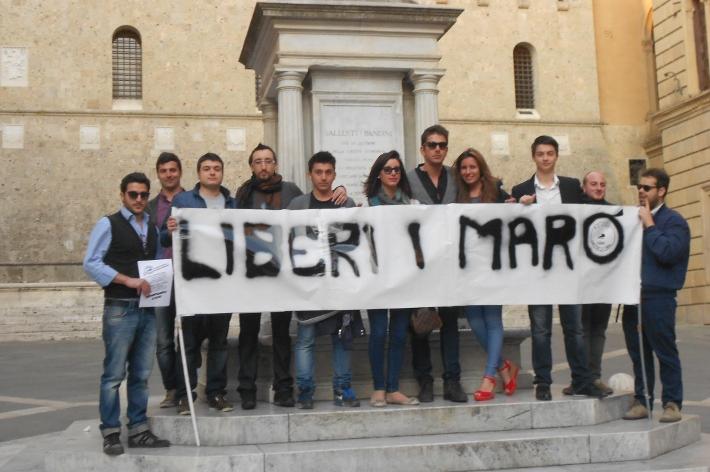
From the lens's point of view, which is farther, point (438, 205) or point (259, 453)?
point (438, 205)

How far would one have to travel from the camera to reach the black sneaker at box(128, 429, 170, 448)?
6148 mm

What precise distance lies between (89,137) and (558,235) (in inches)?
880

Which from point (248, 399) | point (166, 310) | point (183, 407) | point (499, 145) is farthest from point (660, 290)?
point (499, 145)

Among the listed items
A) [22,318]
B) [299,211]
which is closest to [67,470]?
[299,211]

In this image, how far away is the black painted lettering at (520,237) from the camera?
716cm

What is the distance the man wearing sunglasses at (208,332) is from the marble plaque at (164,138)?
68.9 ft

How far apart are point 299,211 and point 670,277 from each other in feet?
9.69

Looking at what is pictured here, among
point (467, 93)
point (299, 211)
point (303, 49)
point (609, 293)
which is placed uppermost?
point (467, 93)

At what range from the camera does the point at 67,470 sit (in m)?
6.02

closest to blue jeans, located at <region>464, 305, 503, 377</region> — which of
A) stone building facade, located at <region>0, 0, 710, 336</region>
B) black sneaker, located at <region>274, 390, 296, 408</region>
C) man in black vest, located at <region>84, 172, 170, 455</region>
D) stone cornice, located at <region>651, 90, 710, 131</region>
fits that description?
black sneaker, located at <region>274, 390, 296, 408</region>

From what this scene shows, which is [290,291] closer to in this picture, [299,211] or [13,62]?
[299,211]

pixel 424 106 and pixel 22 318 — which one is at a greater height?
pixel 424 106

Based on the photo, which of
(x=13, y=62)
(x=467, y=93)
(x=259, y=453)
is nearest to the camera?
(x=259, y=453)

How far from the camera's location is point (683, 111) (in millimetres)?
23391
